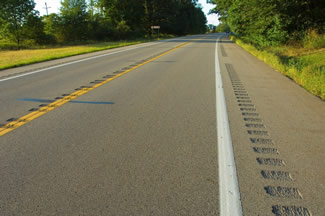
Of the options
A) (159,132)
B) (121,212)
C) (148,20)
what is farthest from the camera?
(148,20)

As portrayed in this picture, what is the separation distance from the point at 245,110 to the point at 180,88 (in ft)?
7.64

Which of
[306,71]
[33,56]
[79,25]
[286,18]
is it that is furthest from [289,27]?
[79,25]

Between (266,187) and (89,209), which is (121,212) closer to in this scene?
(89,209)

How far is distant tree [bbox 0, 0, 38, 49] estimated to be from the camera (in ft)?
118

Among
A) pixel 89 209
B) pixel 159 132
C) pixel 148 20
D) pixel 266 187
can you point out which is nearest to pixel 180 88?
pixel 159 132

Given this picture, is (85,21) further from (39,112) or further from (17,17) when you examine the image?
(39,112)

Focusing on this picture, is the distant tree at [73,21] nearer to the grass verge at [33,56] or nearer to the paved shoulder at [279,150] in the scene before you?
the grass verge at [33,56]

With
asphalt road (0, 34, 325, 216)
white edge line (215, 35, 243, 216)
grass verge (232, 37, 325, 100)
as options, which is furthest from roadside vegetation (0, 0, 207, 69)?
white edge line (215, 35, 243, 216)

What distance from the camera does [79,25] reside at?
1815 inches

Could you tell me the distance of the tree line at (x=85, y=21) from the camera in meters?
37.1

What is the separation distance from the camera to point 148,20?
59594 millimetres

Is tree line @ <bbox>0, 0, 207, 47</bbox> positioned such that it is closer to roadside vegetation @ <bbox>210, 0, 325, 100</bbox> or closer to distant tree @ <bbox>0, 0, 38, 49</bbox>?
distant tree @ <bbox>0, 0, 38, 49</bbox>

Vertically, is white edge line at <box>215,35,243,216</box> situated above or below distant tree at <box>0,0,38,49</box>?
below

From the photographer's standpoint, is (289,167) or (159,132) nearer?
(289,167)
